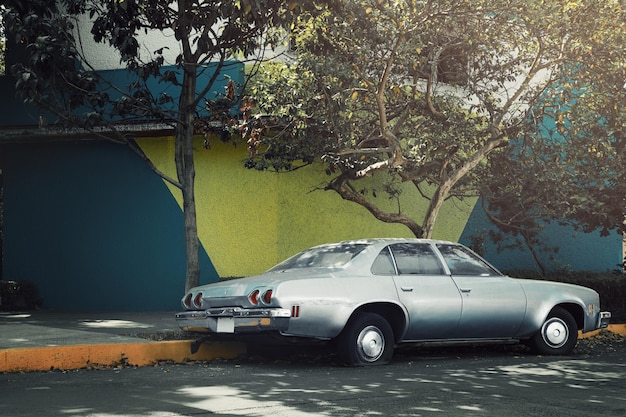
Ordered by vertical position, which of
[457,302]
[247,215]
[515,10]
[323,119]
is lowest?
[457,302]

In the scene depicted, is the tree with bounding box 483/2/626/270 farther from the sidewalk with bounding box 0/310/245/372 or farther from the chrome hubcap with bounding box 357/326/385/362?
the sidewalk with bounding box 0/310/245/372

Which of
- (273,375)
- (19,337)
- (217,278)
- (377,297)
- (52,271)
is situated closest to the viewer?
(273,375)

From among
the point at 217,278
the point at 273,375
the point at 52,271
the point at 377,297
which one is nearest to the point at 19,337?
the point at 273,375

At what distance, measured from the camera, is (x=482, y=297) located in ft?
36.2

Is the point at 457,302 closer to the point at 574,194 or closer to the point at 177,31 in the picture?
the point at 177,31

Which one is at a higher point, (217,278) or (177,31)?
(177,31)

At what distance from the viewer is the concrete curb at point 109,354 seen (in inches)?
390

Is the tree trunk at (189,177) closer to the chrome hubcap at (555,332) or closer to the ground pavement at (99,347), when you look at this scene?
the ground pavement at (99,347)

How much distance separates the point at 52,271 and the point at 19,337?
7.53 meters

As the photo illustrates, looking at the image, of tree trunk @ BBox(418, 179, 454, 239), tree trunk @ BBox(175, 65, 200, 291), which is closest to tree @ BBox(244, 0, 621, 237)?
tree trunk @ BBox(418, 179, 454, 239)

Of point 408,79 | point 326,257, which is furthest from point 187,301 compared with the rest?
point 408,79

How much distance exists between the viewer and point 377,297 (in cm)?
1025

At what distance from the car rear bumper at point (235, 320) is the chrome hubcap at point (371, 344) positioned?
3.17 ft

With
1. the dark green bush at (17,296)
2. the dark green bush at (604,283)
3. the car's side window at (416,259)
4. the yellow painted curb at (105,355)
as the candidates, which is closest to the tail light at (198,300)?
the yellow painted curb at (105,355)
